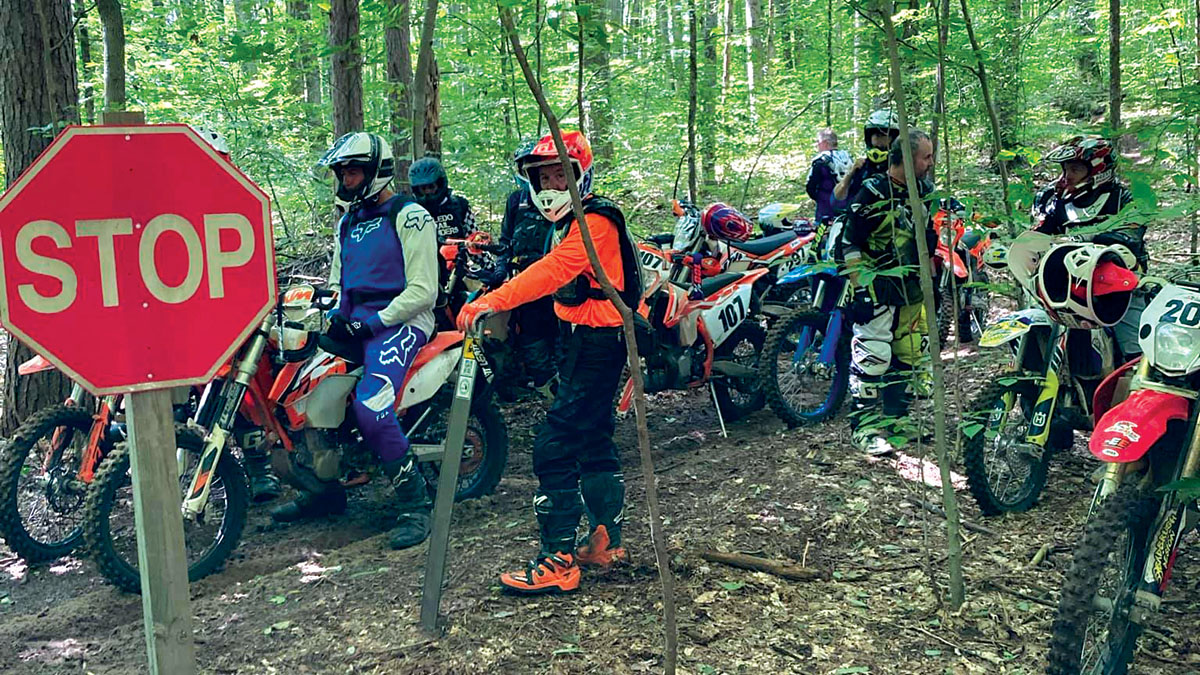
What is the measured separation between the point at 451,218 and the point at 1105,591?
571 centimetres

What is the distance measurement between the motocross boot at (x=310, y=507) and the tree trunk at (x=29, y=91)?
7.06 feet

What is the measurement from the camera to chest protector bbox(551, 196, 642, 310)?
13.7ft

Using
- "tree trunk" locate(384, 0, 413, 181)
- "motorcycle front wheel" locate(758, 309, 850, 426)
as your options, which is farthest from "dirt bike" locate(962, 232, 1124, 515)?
"tree trunk" locate(384, 0, 413, 181)

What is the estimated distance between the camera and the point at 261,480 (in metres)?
5.89

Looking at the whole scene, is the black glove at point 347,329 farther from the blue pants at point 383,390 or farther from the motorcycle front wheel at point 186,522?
the motorcycle front wheel at point 186,522

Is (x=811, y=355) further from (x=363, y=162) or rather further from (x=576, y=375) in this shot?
(x=363, y=162)

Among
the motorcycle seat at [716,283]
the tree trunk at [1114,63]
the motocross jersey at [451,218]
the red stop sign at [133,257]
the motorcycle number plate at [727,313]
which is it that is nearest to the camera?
the red stop sign at [133,257]

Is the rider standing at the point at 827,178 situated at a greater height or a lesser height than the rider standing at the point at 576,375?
greater

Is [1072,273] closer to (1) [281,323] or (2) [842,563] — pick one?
(2) [842,563]

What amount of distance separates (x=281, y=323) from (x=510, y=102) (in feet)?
21.9

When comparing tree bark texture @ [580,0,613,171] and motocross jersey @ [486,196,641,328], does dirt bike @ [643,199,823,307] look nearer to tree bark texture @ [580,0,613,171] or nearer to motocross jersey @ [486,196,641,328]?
tree bark texture @ [580,0,613,171]

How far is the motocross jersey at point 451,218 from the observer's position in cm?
769

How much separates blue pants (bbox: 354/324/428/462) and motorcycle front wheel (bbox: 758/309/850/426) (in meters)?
2.57

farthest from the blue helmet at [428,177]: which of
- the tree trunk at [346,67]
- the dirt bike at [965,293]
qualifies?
the dirt bike at [965,293]
